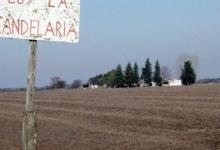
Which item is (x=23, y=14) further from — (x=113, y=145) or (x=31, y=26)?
(x=113, y=145)

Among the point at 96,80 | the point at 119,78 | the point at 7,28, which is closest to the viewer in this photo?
the point at 7,28

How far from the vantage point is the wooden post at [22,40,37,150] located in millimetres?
5910

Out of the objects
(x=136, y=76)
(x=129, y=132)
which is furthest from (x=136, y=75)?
(x=129, y=132)

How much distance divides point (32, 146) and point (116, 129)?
52.7ft

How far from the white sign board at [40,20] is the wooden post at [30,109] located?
156mm

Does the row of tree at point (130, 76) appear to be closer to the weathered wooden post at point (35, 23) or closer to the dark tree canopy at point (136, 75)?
the dark tree canopy at point (136, 75)

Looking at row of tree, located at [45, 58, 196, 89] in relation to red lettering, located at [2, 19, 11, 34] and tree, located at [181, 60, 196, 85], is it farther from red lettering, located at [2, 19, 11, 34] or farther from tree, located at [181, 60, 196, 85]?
red lettering, located at [2, 19, 11, 34]

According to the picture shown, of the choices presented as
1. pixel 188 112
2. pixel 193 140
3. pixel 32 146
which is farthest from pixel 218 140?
pixel 32 146

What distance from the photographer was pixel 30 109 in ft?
19.6

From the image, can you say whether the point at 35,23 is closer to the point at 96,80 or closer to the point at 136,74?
the point at 136,74

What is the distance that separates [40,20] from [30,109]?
3.06ft

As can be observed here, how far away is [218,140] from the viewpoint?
17.8 metres

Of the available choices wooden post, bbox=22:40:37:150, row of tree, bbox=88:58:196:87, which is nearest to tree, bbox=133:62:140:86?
row of tree, bbox=88:58:196:87

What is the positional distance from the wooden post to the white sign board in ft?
0.51
